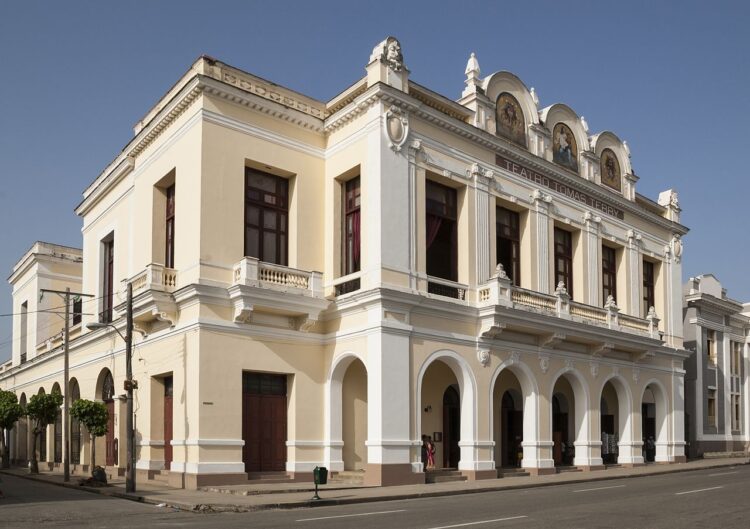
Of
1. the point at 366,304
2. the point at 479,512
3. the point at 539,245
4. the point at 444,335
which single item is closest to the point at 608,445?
the point at 539,245

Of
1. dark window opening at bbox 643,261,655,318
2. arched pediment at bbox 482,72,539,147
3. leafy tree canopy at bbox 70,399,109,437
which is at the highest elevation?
arched pediment at bbox 482,72,539,147

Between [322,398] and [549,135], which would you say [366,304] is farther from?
[549,135]

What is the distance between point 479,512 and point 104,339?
20178mm

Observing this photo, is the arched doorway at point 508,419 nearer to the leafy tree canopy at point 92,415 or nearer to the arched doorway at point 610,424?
the arched doorway at point 610,424

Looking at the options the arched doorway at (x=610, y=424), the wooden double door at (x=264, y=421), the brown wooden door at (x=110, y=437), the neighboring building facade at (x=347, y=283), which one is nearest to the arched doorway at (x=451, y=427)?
the neighboring building facade at (x=347, y=283)

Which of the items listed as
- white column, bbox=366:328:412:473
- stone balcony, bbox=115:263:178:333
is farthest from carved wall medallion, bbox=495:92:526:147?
stone balcony, bbox=115:263:178:333

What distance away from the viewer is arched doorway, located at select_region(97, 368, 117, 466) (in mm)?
30156

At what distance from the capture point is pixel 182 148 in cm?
2530

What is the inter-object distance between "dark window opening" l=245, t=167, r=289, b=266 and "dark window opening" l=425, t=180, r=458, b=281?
478 cm

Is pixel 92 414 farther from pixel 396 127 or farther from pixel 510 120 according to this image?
pixel 510 120

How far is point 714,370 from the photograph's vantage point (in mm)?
46750

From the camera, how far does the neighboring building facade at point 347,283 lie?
23.9 m

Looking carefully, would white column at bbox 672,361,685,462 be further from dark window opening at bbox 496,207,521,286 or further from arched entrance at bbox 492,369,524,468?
dark window opening at bbox 496,207,521,286

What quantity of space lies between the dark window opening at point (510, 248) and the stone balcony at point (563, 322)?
1.66m
